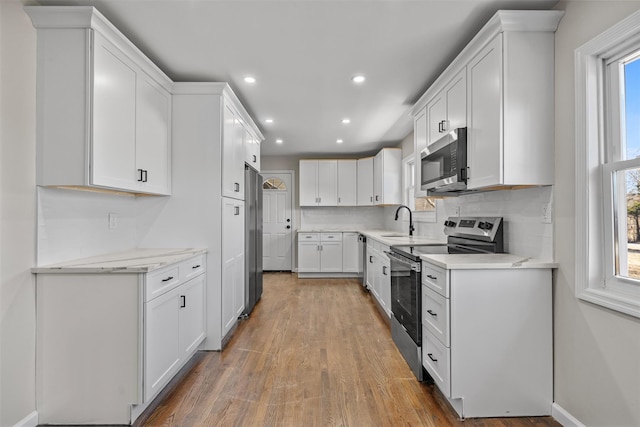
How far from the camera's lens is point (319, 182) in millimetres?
6219

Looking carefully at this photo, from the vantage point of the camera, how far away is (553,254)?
188 centimetres

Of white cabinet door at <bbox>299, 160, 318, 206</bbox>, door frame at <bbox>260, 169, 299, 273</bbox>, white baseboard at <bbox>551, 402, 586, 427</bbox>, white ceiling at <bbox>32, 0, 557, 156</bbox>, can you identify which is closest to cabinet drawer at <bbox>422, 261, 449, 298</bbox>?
white baseboard at <bbox>551, 402, 586, 427</bbox>

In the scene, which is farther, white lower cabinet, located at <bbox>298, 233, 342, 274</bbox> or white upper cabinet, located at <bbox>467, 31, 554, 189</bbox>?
white lower cabinet, located at <bbox>298, 233, 342, 274</bbox>

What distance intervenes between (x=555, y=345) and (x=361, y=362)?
1.30 m

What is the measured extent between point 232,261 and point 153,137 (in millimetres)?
1294

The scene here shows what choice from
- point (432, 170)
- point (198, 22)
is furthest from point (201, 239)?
point (432, 170)

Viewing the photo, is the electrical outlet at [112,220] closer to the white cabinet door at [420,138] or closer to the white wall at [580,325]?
the white cabinet door at [420,138]

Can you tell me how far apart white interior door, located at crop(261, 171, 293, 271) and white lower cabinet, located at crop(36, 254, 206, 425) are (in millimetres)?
Answer: 4673

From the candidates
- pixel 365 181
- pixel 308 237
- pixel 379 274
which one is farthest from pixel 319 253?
pixel 379 274

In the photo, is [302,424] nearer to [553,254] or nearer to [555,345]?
[555,345]

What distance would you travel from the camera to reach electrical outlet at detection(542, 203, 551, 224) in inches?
75.2

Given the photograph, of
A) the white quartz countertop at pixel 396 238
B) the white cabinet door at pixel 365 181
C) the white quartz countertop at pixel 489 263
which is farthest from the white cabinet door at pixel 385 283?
the white cabinet door at pixel 365 181

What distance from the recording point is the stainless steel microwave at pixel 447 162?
7.50 feet

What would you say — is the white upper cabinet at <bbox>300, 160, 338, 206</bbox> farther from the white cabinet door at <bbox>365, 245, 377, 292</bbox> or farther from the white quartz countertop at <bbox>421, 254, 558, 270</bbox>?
the white quartz countertop at <bbox>421, 254, 558, 270</bbox>
